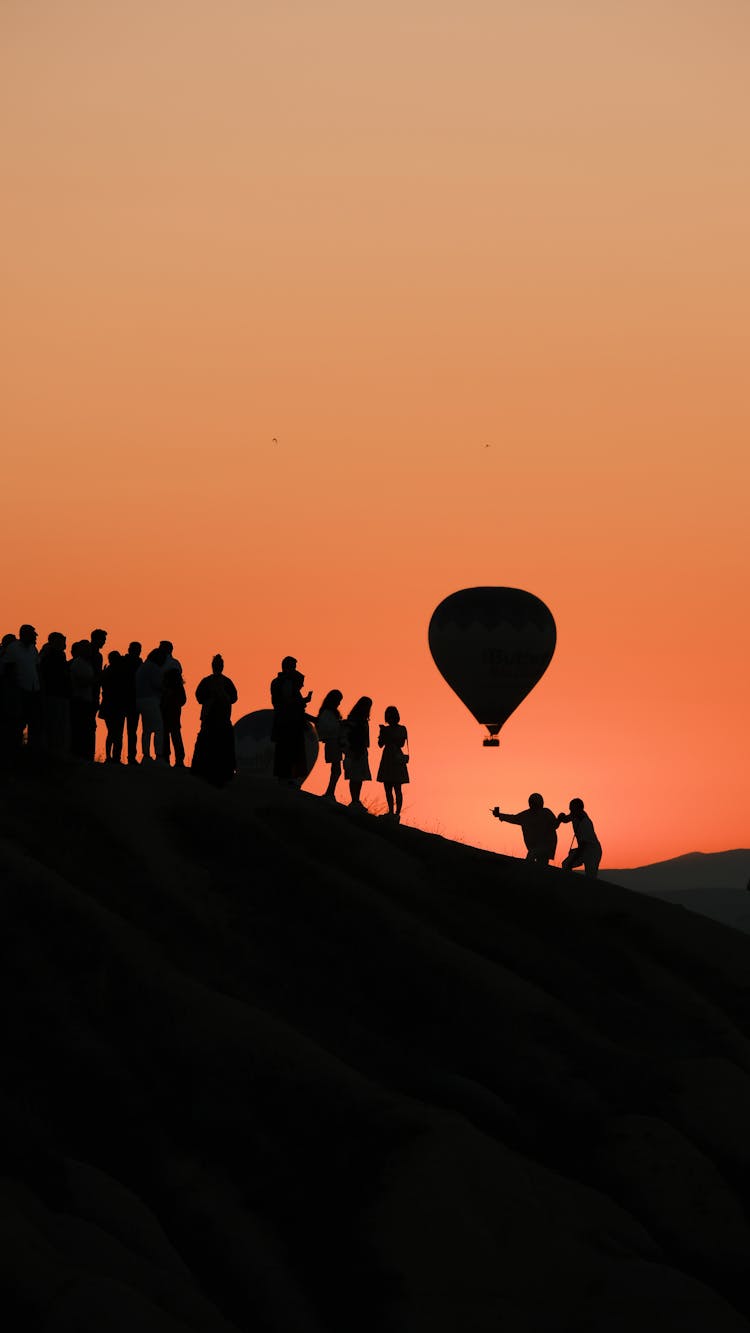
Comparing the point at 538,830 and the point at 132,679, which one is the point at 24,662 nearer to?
the point at 132,679

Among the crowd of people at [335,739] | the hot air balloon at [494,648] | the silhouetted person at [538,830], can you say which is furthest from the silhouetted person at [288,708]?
the hot air balloon at [494,648]

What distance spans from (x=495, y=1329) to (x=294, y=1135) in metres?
3.13

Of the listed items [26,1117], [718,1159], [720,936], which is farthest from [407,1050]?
[720,936]

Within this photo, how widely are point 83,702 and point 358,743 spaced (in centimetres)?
518

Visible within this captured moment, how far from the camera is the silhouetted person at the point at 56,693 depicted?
29250mm

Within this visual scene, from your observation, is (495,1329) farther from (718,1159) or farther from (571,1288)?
(718,1159)

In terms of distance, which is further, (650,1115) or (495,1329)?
(650,1115)

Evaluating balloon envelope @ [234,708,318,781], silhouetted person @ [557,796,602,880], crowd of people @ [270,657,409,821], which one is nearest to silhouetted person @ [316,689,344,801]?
crowd of people @ [270,657,409,821]

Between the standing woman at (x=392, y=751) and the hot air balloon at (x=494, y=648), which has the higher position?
the hot air balloon at (x=494, y=648)

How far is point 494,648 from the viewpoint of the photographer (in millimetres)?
59156

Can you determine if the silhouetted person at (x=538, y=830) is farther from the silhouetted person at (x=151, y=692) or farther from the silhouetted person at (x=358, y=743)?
the silhouetted person at (x=151, y=692)

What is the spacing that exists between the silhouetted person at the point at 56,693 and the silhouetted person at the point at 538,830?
26.7 feet

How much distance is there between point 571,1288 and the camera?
2302 centimetres

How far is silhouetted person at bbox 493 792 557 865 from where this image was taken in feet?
115
